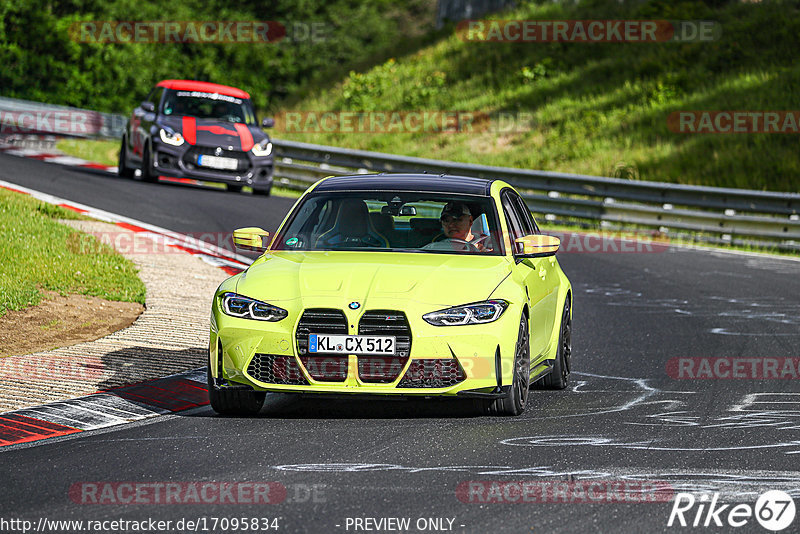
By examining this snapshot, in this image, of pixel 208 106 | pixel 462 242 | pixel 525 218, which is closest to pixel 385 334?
pixel 462 242

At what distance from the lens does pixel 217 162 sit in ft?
74.4

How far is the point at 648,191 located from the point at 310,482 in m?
17.9

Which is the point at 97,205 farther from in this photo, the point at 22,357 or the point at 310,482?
the point at 310,482

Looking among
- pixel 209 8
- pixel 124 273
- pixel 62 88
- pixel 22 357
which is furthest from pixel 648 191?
pixel 209 8

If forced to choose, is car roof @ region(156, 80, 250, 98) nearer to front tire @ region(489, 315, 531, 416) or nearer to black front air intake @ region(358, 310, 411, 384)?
front tire @ region(489, 315, 531, 416)

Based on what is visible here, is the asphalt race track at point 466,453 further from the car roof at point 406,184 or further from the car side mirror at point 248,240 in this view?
the car roof at point 406,184

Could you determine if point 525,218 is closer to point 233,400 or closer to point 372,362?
point 372,362

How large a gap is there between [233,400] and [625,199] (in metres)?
17.1

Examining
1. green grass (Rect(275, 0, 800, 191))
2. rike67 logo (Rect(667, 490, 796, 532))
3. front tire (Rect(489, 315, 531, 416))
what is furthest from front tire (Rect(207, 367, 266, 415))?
green grass (Rect(275, 0, 800, 191))

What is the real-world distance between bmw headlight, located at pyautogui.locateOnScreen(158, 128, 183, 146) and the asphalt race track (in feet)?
41.4

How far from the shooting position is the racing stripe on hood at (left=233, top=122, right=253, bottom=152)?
2300 centimetres

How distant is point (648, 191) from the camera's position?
23.2 metres

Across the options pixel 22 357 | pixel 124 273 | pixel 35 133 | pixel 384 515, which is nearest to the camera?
pixel 384 515

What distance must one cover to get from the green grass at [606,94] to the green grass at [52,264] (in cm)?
1549
